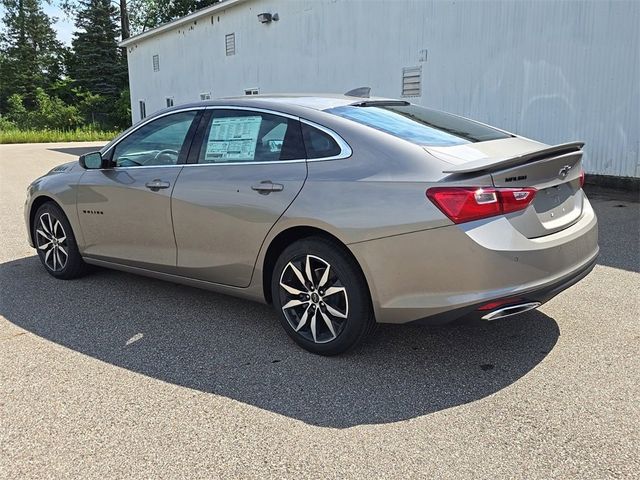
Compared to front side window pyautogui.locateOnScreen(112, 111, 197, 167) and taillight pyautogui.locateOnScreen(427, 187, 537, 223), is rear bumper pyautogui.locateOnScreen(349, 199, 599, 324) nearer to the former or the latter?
taillight pyautogui.locateOnScreen(427, 187, 537, 223)

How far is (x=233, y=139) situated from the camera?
3.98 meters

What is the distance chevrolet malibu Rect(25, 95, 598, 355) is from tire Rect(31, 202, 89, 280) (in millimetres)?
613

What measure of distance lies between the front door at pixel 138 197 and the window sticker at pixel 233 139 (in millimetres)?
258

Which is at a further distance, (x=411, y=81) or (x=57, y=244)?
(x=411, y=81)

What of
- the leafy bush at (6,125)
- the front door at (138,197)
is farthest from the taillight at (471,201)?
the leafy bush at (6,125)

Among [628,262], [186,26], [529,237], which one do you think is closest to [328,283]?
[529,237]

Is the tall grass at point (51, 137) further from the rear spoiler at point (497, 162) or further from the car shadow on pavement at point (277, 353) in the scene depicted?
the rear spoiler at point (497, 162)

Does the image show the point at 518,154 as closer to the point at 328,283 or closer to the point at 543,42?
the point at 328,283

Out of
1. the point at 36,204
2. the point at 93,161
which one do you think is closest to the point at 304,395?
the point at 93,161

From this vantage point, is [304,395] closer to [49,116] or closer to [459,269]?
[459,269]

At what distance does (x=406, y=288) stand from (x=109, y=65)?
4945 centimetres

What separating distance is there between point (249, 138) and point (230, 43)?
15579 mm

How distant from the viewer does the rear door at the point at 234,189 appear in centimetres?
360

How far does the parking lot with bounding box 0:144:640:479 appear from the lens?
8.25 feet
